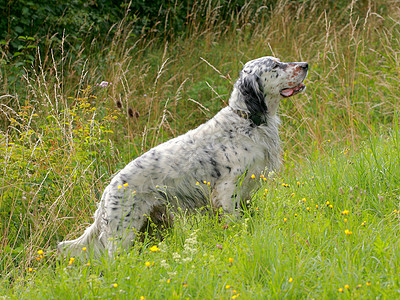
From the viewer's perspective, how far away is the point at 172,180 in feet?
11.2

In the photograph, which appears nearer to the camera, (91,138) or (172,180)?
(172,180)

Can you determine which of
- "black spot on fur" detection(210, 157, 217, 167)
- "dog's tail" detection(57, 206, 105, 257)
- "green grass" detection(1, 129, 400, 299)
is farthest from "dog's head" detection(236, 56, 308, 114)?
"dog's tail" detection(57, 206, 105, 257)

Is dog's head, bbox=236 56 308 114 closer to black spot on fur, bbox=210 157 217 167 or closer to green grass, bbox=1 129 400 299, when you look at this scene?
black spot on fur, bbox=210 157 217 167

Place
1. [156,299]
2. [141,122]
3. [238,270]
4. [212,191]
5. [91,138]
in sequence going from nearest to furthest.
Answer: [156,299], [238,270], [212,191], [91,138], [141,122]

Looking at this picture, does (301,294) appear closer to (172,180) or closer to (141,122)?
(172,180)

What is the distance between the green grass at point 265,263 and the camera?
7.45 feet

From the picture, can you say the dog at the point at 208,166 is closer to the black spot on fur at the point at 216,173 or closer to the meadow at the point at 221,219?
Result: the black spot on fur at the point at 216,173

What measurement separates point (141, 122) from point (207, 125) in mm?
2168

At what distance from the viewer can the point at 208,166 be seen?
346cm

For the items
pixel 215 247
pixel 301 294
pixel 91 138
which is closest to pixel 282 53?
pixel 91 138

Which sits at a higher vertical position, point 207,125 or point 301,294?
point 207,125

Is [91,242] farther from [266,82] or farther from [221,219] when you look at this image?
[266,82]

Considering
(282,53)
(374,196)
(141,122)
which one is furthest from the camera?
(282,53)

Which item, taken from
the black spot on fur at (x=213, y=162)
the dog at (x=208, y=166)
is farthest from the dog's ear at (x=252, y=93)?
the black spot on fur at (x=213, y=162)
